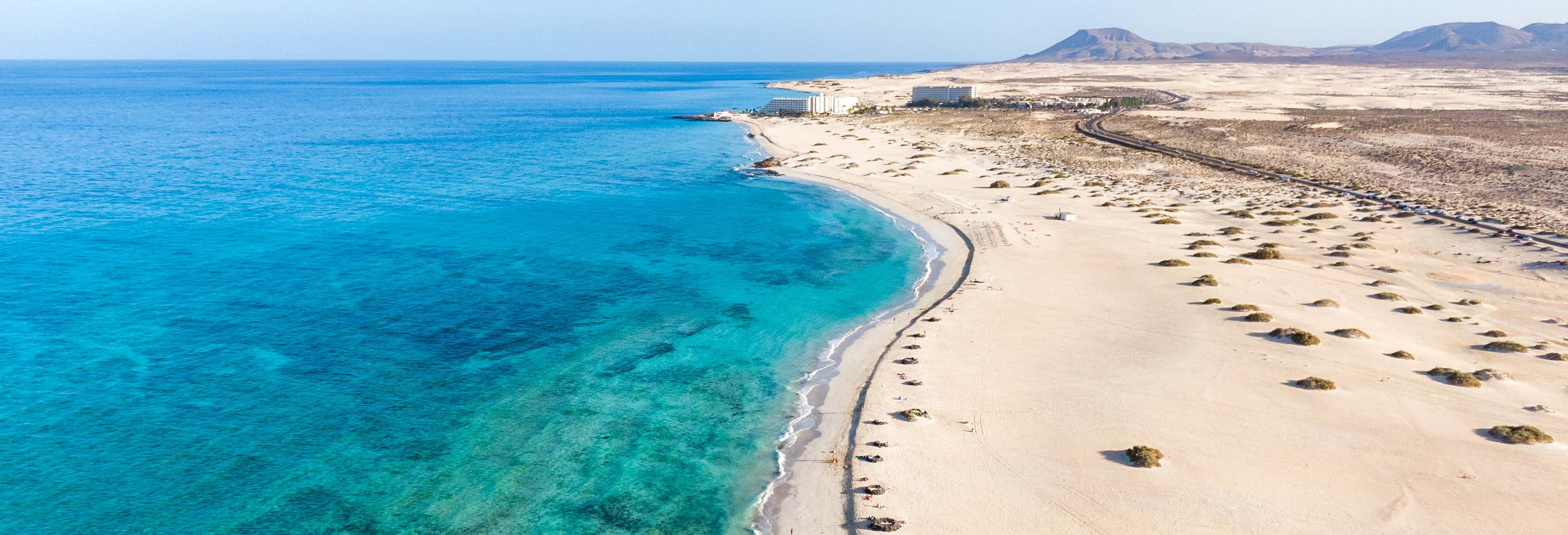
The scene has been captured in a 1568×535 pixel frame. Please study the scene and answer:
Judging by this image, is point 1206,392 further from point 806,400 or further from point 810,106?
point 810,106

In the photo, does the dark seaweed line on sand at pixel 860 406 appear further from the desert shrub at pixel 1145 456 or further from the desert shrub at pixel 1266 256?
the desert shrub at pixel 1266 256

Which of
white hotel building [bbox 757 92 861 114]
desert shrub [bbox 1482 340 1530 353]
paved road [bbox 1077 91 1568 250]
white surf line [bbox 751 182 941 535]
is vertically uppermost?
white hotel building [bbox 757 92 861 114]

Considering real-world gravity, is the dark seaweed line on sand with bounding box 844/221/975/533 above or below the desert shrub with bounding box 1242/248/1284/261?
below

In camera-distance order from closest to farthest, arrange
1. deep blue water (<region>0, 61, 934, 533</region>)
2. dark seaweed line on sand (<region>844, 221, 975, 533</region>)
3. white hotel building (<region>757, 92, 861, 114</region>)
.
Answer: dark seaweed line on sand (<region>844, 221, 975, 533</region>) < deep blue water (<region>0, 61, 934, 533</region>) < white hotel building (<region>757, 92, 861, 114</region>)

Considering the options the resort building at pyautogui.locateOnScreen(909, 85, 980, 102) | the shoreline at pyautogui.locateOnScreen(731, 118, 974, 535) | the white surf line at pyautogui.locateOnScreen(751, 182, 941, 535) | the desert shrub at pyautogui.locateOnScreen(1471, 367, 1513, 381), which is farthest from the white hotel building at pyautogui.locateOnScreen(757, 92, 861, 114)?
the desert shrub at pyautogui.locateOnScreen(1471, 367, 1513, 381)

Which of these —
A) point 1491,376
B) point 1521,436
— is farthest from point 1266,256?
point 1521,436

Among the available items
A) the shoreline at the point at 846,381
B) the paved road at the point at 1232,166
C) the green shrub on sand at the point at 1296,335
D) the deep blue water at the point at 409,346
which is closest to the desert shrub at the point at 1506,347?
the green shrub on sand at the point at 1296,335

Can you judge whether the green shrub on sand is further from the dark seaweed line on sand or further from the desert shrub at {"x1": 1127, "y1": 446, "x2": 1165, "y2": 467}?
the dark seaweed line on sand
